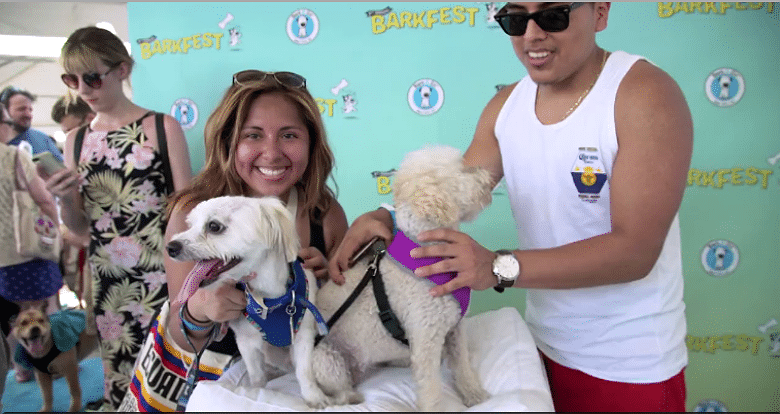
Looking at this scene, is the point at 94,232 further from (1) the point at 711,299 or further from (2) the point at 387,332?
(1) the point at 711,299

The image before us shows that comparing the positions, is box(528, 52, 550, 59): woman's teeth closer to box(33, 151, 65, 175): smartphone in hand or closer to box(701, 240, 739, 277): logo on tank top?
box(701, 240, 739, 277): logo on tank top

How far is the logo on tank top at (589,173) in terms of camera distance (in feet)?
3.35

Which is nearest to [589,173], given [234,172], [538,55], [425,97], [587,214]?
[587,214]

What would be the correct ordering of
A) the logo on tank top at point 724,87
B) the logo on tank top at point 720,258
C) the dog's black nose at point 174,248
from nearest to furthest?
the dog's black nose at point 174,248 → the logo on tank top at point 724,87 → the logo on tank top at point 720,258

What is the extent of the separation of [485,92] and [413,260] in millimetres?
868

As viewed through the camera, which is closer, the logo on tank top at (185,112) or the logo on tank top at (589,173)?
the logo on tank top at (589,173)

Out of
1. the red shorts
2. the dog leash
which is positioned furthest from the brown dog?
the red shorts

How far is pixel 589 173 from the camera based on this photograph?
1035 mm

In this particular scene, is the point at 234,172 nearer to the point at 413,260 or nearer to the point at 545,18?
the point at 413,260

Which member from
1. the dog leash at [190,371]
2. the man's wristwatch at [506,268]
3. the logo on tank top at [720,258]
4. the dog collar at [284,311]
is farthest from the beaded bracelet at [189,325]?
the logo on tank top at [720,258]

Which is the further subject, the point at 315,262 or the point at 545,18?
the point at 315,262

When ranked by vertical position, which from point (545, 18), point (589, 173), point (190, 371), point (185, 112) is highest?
point (545, 18)

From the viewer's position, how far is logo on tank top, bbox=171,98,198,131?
1486mm

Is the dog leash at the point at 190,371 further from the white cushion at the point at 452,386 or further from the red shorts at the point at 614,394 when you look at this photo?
the red shorts at the point at 614,394
